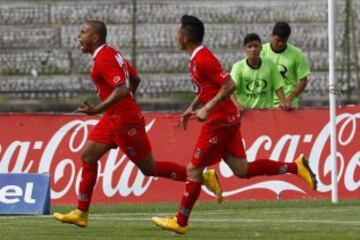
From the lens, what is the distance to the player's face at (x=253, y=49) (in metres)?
19.6

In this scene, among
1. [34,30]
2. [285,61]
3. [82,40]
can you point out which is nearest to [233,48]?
[34,30]

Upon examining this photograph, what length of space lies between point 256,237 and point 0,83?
16928mm

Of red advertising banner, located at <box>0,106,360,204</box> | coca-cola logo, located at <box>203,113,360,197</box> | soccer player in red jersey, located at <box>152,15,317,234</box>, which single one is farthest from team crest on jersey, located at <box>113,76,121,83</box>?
coca-cola logo, located at <box>203,113,360,197</box>

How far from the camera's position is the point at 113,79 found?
47.4 feet

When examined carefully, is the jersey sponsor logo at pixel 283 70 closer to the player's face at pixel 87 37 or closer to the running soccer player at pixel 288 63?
the running soccer player at pixel 288 63

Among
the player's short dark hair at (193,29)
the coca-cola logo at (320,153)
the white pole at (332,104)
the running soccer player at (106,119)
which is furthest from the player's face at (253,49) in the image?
the player's short dark hair at (193,29)

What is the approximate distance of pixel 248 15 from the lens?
105 ft

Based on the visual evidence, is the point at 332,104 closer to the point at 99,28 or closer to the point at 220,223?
the point at 220,223

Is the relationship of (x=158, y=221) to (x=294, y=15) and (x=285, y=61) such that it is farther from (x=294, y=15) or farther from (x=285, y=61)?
(x=294, y=15)

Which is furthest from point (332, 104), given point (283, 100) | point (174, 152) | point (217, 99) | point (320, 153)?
point (217, 99)

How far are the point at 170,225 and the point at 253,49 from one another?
6.21 m

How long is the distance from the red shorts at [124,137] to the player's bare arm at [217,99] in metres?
1.11

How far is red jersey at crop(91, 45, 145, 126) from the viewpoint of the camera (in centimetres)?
1451

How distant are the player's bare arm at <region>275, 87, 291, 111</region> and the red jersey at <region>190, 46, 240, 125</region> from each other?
512 centimetres
